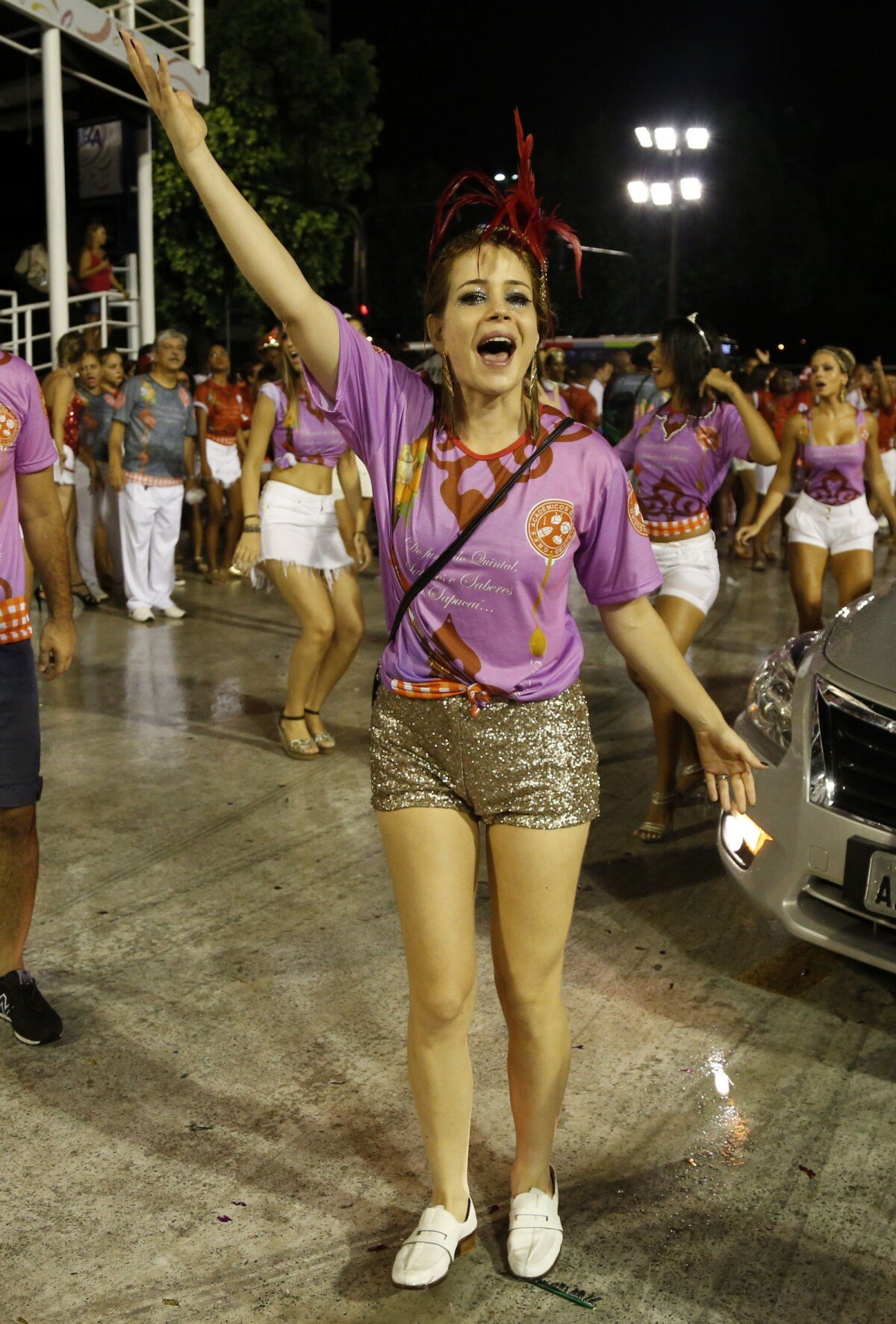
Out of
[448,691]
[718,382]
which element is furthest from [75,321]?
[448,691]

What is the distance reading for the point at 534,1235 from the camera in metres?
2.78

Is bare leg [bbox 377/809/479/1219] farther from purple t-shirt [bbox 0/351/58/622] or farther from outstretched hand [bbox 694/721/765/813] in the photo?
purple t-shirt [bbox 0/351/58/622]

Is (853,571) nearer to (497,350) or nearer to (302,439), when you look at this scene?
(302,439)

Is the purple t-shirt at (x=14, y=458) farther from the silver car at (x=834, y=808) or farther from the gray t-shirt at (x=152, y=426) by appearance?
the gray t-shirt at (x=152, y=426)

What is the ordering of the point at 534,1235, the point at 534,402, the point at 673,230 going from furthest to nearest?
the point at 673,230 < the point at 534,1235 < the point at 534,402

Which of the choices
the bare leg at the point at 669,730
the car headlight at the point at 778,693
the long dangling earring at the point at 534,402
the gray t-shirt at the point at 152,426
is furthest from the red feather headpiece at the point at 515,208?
the gray t-shirt at the point at 152,426

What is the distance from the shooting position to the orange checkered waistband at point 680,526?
5.75 metres

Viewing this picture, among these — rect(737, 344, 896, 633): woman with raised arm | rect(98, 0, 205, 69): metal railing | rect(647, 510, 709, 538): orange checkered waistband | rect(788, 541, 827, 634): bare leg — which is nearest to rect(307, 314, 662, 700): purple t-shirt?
rect(647, 510, 709, 538): orange checkered waistband

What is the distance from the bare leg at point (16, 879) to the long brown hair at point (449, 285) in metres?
1.89

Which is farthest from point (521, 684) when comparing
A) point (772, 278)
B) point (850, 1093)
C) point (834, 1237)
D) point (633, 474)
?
point (772, 278)

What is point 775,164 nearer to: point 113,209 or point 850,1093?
point 113,209

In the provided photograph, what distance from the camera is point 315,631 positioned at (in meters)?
6.61

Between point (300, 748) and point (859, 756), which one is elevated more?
point (859, 756)

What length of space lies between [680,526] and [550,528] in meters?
3.29
